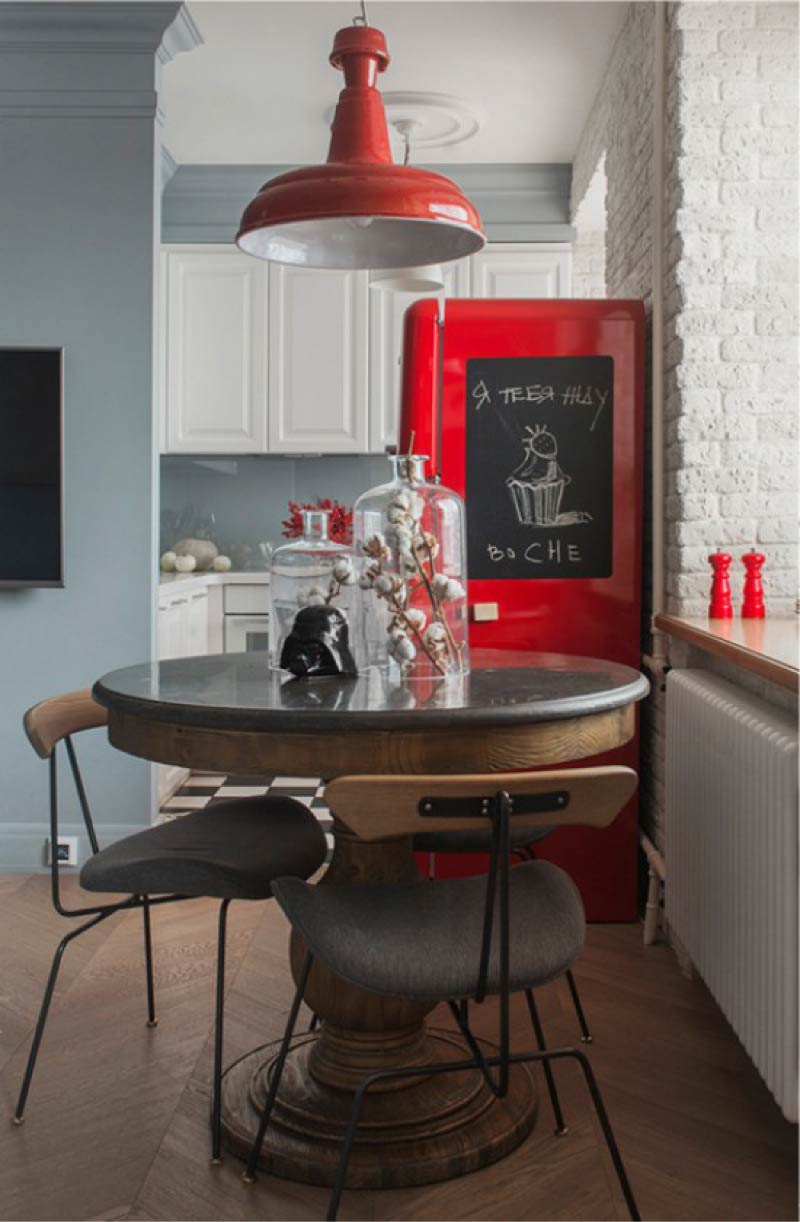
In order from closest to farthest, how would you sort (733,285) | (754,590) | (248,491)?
(754,590), (733,285), (248,491)

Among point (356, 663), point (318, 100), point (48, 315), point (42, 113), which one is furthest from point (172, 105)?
point (356, 663)

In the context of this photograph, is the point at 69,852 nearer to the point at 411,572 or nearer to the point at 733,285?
the point at 411,572

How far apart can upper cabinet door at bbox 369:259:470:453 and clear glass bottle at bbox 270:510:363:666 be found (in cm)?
341

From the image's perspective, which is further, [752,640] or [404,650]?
[752,640]

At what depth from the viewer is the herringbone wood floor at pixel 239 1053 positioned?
2033 mm

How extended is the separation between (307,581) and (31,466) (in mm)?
1879

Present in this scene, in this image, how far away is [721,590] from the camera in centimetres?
306

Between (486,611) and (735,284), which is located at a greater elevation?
(735,284)

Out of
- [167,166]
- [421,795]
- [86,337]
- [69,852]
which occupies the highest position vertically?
[167,166]

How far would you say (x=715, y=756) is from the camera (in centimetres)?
254

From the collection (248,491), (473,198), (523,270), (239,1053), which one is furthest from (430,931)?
(248,491)

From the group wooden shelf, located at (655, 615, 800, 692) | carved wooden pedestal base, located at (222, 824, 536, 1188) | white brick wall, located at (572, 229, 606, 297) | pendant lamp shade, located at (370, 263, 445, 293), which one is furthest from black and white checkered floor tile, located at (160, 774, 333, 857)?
white brick wall, located at (572, 229, 606, 297)

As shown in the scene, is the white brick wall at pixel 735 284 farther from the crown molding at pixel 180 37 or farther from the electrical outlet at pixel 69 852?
the electrical outlet at pixel 69 852

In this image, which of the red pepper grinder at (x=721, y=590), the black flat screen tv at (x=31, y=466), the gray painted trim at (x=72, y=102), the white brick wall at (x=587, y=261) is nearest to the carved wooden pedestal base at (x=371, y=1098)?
the red pepper grinder at (x=721, y=590)
